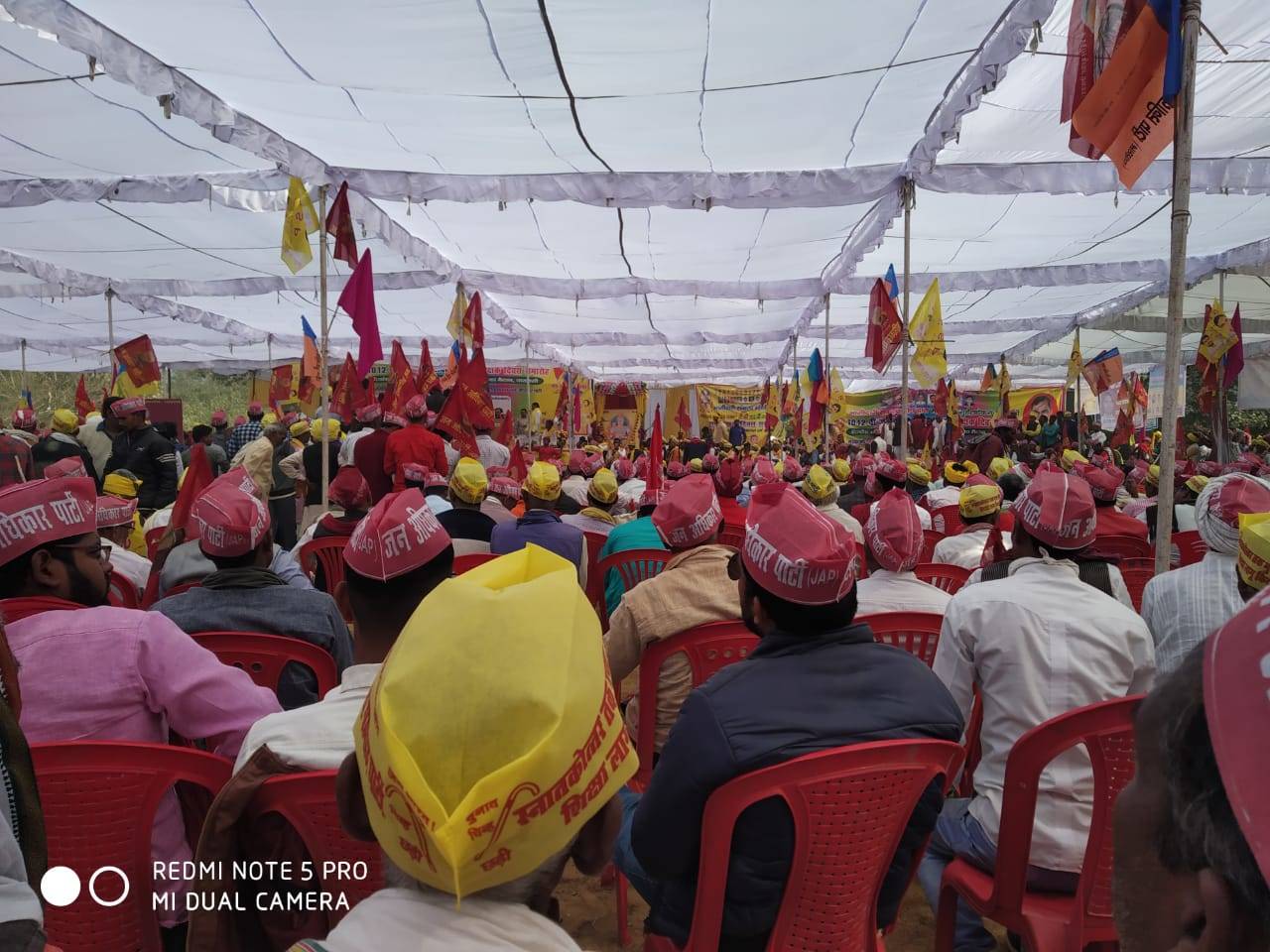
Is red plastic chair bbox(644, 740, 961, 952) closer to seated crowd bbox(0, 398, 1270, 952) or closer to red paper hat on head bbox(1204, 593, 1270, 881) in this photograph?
seated crowd bbox(0, 398, 1270, 952)

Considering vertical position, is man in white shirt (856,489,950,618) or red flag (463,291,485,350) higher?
red flag (463,291,485,350)

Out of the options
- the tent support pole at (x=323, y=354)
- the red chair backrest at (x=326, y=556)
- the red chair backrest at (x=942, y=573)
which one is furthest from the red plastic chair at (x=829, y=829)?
the tent support pole at (x=323, y=354)

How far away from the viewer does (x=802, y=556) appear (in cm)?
201

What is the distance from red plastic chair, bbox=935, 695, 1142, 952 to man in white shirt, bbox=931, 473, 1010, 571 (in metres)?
2.78

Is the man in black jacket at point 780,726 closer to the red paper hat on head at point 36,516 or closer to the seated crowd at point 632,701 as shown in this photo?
the seated crowd at point 632,701

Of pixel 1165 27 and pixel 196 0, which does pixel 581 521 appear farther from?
pixel 1165 27

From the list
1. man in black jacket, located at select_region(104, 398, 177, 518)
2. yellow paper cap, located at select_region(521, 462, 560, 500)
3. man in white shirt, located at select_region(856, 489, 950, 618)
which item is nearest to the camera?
man in white shirt, located at select_region(856, 489, 950, 618)

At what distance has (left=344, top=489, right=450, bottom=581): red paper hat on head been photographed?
2.29 m

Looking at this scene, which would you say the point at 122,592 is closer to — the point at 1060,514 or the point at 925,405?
the point at 1060,514

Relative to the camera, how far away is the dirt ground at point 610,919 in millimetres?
2889

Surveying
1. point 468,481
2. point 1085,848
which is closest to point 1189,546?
point 1085,848

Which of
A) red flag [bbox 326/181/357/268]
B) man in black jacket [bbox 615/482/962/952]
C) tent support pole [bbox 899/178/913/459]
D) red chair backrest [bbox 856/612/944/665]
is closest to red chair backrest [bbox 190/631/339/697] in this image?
man in black jacket [bbox 615/482/962/952]

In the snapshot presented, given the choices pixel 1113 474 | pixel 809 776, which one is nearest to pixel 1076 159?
pixel 1113 474

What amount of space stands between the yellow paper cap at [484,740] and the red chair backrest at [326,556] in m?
4.35
